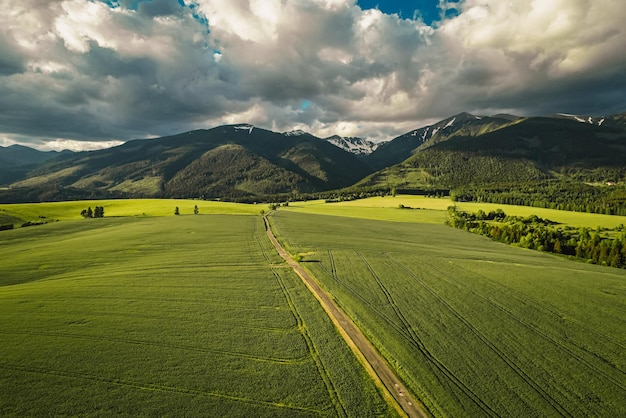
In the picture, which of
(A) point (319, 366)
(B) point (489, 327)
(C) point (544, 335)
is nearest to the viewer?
(A) point (319, 366)

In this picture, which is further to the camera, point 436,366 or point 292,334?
point 292,334

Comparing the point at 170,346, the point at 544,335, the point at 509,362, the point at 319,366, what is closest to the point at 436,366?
the point at 509,362

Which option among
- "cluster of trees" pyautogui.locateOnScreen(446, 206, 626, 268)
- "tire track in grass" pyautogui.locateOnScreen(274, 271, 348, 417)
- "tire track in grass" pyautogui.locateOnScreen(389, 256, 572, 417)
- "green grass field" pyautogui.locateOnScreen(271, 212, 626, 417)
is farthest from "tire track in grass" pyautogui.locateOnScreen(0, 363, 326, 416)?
"cluster of trees" pyautogui.locateOnScreen(446, 206, 626, 268)

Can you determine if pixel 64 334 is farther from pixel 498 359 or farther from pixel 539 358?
pixel 539 358

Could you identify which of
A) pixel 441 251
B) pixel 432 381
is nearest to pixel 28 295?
pixel 432 381

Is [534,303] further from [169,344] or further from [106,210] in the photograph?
[106,210]

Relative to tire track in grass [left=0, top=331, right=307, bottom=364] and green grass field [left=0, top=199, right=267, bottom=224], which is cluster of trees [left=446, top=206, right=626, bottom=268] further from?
green grass field [left=0, top=199, right=267, bottom=224]

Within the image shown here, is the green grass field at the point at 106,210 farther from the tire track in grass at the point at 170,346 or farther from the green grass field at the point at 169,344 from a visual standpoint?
the tire track in grass at the point at 170,346
